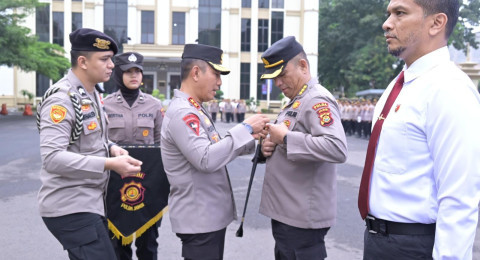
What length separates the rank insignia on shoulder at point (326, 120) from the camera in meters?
2.66

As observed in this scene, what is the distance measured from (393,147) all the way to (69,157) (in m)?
1.67

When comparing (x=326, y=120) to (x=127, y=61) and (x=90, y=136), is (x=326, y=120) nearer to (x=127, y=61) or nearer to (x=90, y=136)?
(x=90, y=136)

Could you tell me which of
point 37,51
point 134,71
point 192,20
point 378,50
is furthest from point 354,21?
point 134,71

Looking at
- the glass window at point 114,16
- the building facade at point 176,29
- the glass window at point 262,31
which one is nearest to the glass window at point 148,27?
the building facade at point 176,29

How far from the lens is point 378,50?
117 ft

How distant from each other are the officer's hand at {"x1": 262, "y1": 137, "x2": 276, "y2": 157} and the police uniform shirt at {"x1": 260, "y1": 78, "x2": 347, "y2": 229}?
0.12ft

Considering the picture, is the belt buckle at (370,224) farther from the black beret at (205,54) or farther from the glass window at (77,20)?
the glass window at (77,20)

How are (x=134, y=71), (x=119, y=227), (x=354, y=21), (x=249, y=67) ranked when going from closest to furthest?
(x=119, y=227)
(x=134, y=71)
(x=354, y=21)
(x=249, y=67)

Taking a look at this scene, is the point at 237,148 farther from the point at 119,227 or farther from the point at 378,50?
the point at 378,50

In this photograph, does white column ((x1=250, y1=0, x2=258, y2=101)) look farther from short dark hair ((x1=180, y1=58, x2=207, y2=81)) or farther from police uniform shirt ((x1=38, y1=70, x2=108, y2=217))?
police uniform shirt ((x1=38, y1=70, x2=108, y2=217))

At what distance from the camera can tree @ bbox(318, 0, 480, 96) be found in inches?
1393

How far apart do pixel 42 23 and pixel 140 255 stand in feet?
141

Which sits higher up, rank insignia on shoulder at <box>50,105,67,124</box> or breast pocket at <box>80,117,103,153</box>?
rank insignia on shoulder at <box>50,105,67,124</box>

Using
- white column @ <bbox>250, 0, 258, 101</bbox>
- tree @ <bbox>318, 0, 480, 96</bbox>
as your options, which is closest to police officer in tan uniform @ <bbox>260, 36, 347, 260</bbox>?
tree @ <bbox>318, 0, 480, 96</bbox>
